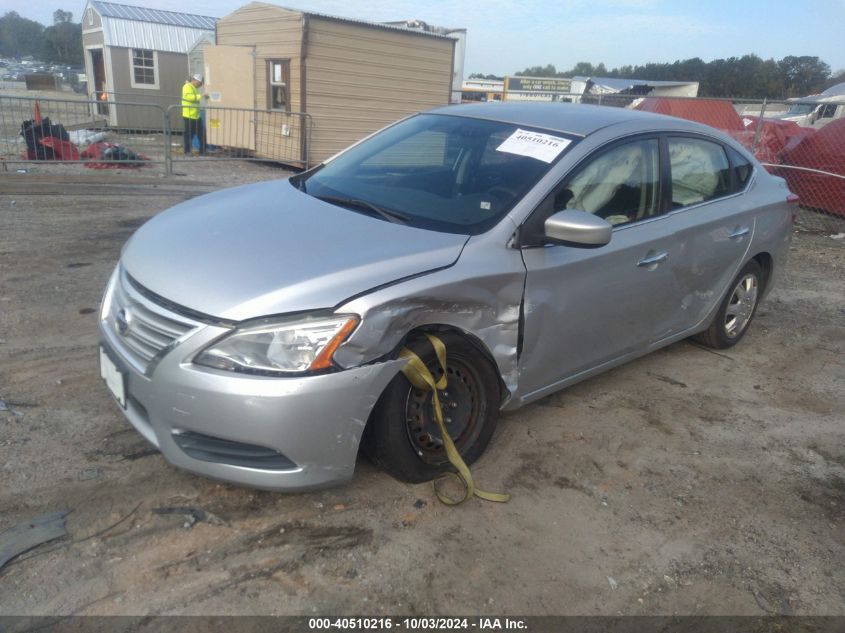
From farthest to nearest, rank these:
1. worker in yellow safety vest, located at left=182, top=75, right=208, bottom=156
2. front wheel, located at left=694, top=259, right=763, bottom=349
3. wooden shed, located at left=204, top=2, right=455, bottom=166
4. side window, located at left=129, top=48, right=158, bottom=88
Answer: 1. side window, located at left=129, top=48, right=158, bottom=88
2. worker in yellow safety vest, located at left=182, top=75, right=208, bottom=156
3. wooden shed, located at left=204, top=2, right=455, bottom=166
4. front wheel, located at left=694, top=259, right=763, bottom=349

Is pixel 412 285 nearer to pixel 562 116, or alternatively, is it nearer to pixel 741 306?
pixel 562 116

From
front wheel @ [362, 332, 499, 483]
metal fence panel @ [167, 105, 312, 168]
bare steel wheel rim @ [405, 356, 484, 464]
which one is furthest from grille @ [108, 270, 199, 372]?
metal fence panel @ [167, 105, 312, 168]

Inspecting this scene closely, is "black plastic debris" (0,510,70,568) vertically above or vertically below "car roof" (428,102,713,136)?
below

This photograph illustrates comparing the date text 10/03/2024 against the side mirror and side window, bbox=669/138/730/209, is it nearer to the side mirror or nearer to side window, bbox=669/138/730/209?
the side mirror

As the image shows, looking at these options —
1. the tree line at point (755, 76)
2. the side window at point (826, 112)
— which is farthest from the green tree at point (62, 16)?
the side window at point (826, 112)

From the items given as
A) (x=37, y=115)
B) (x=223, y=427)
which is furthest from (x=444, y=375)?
(x=37, y=115)

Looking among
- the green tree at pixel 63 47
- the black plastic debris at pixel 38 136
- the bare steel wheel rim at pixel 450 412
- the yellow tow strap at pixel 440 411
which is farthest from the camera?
the green tree at pixel 63 47

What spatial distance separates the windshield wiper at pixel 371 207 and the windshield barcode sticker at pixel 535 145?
748 mm

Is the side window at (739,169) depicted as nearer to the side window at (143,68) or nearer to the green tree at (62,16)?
the side window at (143,68)

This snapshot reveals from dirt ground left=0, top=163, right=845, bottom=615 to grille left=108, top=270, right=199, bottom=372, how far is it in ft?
2.10

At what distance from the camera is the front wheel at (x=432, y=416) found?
2.72 meters

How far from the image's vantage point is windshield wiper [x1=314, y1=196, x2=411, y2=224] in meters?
3.14

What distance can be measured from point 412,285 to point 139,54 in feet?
64.7

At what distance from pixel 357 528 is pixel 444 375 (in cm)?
75
